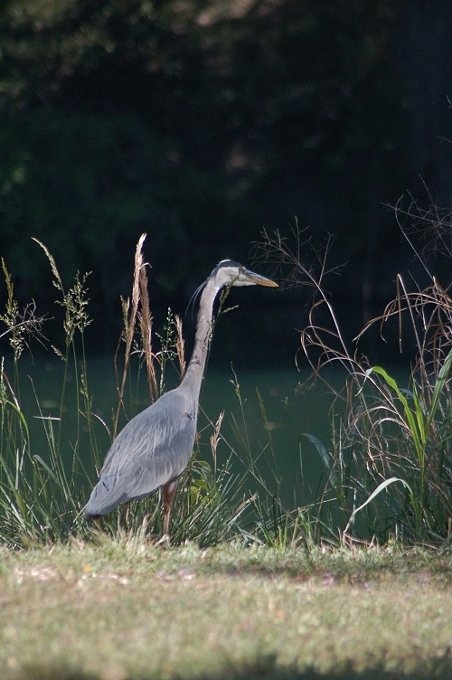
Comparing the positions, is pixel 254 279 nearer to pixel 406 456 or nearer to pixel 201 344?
pixel 201 344

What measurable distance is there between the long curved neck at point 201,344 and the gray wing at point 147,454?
0.42ft

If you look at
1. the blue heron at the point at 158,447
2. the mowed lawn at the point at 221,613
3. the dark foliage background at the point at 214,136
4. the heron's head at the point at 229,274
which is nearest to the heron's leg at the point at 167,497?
the blue heron at the point at 158,447

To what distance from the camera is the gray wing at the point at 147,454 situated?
15.8ft

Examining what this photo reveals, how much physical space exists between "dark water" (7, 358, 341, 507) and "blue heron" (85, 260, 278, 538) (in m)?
0.35

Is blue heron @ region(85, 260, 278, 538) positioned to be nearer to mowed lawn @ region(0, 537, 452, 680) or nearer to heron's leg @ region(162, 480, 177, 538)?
heron's leg @ region(162, 480, 177, 538)

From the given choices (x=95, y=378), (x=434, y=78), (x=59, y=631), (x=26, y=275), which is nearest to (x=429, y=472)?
(x=59, y=631)

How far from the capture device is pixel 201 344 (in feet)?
18.5

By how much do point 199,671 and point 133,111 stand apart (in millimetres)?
21827

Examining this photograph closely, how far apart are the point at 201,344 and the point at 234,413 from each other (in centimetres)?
587

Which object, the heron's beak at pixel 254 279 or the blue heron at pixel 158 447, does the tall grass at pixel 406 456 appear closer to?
the heron's beak at pixel 254 279

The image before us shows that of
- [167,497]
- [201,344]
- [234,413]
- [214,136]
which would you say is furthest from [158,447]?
[214,136]

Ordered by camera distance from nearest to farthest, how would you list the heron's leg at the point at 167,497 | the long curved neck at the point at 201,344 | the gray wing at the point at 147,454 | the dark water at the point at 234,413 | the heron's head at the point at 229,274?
1. the gray wing at the point at 147,454
2. the heron's leg at the point at 167,497
3. the long curved neck at the point at 201,344
4. the heron's head at the point at 229,274
5. the dark water at the point at 234,413

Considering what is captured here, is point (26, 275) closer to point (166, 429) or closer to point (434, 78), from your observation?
point (434, 78)

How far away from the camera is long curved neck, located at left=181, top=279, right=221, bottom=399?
18.3ft
